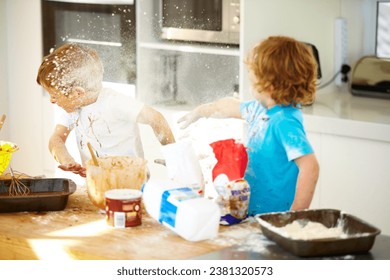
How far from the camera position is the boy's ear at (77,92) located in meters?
2.65

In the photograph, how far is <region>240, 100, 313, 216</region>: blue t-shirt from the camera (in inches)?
82.3

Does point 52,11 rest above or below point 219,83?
above

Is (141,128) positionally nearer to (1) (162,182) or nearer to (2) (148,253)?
(1) (162,182)

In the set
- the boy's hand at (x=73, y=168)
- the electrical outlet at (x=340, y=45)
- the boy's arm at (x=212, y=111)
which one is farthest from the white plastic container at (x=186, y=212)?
the electrical outlet at (x=340, y=45)

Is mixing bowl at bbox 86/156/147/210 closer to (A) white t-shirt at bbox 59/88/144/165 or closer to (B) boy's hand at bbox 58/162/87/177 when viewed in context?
(B) boy's hand at bbox 58/162/87/177

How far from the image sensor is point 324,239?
173 centimetres

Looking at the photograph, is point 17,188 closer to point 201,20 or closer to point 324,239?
point 324,239

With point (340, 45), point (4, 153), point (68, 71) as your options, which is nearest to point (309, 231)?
point (4, 153)

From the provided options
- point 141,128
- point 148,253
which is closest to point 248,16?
point 141,128

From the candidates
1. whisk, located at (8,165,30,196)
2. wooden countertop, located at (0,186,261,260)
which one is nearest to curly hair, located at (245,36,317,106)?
wooden countertop, located at (0,186,261,260)

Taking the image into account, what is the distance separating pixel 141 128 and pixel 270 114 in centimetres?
67

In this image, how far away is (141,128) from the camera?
8.91 feet

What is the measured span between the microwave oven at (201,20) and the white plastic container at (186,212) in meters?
1.17

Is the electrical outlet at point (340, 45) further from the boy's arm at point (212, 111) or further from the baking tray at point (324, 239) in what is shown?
the baking tray at point (324, 239)
